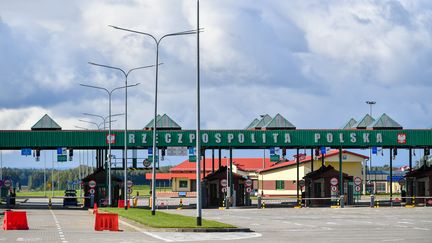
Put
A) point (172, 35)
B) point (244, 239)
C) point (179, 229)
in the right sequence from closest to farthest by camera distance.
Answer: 1. point (244, 239)
2. point (179, 229)
3. point (172, 35)

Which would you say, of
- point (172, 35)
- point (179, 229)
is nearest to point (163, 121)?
point (172, 35)

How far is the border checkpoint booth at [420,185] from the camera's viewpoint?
256ft

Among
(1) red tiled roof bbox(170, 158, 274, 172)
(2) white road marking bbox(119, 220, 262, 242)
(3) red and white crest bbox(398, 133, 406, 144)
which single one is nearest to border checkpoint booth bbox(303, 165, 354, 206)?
(3) red and white crest bbox(398, 133, 406, 144)

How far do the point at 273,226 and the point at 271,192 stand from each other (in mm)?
89582

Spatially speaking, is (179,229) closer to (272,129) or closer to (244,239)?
(244,239)

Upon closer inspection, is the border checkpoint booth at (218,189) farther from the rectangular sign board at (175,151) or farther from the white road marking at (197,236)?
the white road marking at (197,236)

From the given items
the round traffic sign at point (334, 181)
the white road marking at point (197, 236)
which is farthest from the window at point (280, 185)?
the white road marking at point (197, 236)

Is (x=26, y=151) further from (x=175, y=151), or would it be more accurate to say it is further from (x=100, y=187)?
(x=175, y=151)

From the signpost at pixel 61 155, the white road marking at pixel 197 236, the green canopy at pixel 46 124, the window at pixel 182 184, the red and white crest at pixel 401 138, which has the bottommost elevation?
the white road marking at pixel 197 236

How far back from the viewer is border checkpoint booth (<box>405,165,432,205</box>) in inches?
3071

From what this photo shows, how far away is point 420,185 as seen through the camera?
80062 millimetres

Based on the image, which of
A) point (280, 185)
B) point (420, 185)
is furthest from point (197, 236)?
point (280, 185)

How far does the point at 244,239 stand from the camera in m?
32.7

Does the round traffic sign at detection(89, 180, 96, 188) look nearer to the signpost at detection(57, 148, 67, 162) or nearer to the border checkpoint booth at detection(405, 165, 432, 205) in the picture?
the signpost at detection(57, 148, 67, 162)
